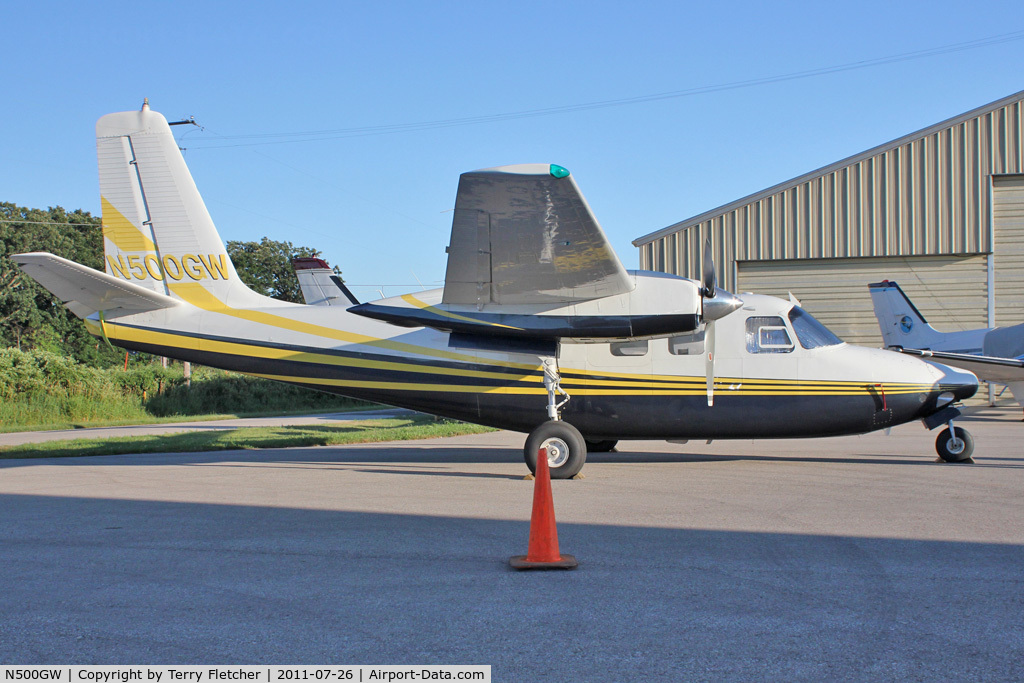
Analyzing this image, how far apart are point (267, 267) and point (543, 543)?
180 ft

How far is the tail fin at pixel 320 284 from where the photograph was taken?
2439 cm

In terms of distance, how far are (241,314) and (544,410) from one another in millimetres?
4821

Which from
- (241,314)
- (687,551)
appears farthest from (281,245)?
(687,551)

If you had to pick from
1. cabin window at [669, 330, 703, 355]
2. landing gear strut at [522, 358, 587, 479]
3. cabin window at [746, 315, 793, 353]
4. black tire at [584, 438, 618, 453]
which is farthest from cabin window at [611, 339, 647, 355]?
black tire at [584, 438, 618, 453]

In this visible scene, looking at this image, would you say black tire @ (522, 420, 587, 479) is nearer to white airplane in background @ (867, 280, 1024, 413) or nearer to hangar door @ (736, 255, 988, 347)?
white airplane in background @ (867, 280, 1024, 413)

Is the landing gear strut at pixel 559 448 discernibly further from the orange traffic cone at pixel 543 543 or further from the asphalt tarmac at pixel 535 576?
the orange traffic cone at pixel 543 543

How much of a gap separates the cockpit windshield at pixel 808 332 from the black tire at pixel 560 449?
3.66 meters

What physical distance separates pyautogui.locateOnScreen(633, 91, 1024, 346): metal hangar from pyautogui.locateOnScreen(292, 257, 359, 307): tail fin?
11823mm

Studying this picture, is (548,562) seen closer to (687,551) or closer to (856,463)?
(687,551)

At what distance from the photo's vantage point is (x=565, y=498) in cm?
820

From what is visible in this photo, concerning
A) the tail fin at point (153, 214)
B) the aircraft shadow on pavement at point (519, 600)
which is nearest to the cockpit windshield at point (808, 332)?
the aircraft shadow on pavement at point (519, 600)

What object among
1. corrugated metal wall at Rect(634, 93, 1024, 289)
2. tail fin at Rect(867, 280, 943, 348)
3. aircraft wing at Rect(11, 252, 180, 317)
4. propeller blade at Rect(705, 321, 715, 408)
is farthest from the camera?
corrugated metal wall at Rect(634, 93, 1024, 289)

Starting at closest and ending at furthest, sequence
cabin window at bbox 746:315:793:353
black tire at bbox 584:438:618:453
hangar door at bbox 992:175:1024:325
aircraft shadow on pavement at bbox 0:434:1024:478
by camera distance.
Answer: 1. cabin window at bbox 746:315:793:353
2. aircraft shadow on pavement at bbox 0:434:1024:478
3. black tire at bbox 584:438:618:453
4. hangar door at bbox 992:175:1024:325

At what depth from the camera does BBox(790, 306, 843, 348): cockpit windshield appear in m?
11.0
